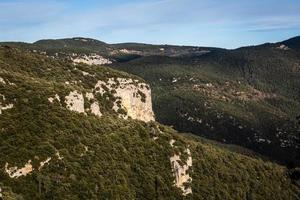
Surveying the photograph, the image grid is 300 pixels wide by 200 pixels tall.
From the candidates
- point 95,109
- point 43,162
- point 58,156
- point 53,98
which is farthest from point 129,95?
point 43,162

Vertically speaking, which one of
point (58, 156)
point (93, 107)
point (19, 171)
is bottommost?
point (58, 156)

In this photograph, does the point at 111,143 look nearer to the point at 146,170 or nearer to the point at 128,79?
the point at 146,170

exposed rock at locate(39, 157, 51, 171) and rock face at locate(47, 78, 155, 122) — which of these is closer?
exposed rock at locate(39, 157, 51, 171)

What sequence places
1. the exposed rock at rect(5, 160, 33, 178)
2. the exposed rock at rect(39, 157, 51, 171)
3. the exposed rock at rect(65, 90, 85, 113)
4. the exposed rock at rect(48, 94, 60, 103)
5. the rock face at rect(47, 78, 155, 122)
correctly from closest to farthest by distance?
the exposed rock at rect(5, 160, 33, 178), the exposed rock at rect(39, 157, 51, 171), the exposed rock at rect(48, 94, 60, 103), the exposed rock at rect(65, 90, 85, 113), the rock face at rect(47, 78, 155, 122)

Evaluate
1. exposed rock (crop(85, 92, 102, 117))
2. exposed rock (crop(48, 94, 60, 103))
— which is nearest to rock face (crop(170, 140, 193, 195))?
exposed rock (crop(85, 92, 102, 117))

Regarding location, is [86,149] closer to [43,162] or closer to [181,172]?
[43,162]

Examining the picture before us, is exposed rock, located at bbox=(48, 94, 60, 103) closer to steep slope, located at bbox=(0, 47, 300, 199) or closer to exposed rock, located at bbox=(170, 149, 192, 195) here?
steep slope, located at bbox=(0, 47, 300, 199)
